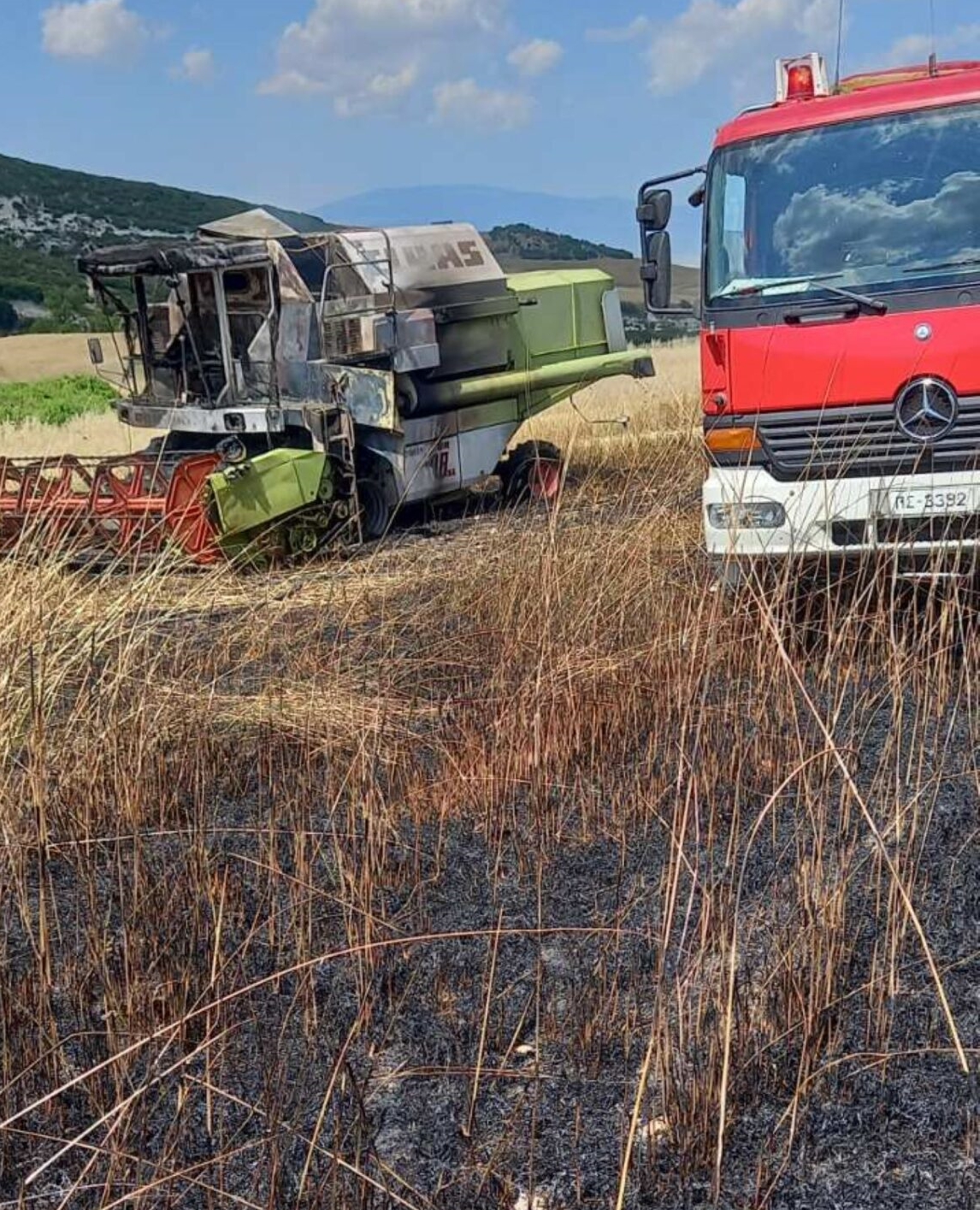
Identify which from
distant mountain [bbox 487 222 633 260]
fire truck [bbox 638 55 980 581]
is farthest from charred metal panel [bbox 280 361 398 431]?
distant mountain [bbox 487 222 633 260]

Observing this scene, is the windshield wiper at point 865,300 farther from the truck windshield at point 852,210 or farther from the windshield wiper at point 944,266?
the windshield wiper at point 944,266

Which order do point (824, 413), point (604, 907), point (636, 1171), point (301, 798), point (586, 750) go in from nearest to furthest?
point (636, 1171) → point (604, 907) → point (301, 798) → point (586, 750) → point (824, 413)

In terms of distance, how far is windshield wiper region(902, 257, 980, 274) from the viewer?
5109mm

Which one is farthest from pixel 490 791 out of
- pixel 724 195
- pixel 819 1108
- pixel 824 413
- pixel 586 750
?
pixel 724 195

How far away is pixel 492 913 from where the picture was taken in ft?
11.3

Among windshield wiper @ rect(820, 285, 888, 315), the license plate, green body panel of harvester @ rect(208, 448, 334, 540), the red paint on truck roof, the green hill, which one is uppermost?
the green hill

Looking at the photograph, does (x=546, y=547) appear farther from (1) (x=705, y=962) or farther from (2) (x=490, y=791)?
(1) (x=705, y=962)

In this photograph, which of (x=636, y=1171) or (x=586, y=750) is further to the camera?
(x=586, y=750)

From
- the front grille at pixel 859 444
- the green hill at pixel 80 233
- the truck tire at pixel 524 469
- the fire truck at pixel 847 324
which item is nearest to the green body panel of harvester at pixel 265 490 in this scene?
the truck tire at pixel 524 469

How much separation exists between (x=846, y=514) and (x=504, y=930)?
10.2 ft

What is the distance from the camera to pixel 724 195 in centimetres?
572

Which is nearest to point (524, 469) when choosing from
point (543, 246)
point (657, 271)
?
point (657, 271)

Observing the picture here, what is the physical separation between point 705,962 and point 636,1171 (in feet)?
1.77

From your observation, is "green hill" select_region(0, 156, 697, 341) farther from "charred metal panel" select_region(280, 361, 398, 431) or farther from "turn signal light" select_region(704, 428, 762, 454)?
"turn signal light" select_region(704, 428, 762, 454)
